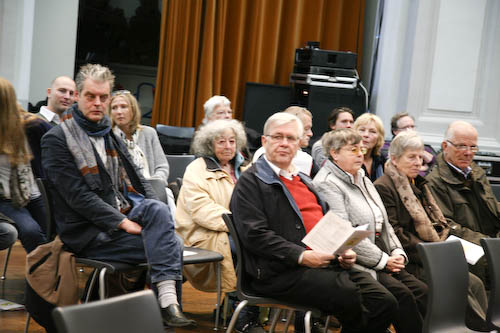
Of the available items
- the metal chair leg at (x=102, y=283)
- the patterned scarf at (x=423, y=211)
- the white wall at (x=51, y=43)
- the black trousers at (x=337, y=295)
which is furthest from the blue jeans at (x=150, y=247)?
the white wall at (x=51, y=43)

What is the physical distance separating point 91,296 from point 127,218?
464mm

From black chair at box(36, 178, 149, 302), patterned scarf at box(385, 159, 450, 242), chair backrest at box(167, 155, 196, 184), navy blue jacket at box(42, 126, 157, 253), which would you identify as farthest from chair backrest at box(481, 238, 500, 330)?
chair backrest at box(167, 155, 196, 184)

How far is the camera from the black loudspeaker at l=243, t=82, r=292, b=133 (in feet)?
21.5

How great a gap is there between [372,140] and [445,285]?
1941 millimetres

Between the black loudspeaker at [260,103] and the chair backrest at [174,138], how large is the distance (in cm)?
98

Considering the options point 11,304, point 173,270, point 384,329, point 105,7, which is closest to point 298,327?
point 384,329

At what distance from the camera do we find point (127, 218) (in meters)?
3.09

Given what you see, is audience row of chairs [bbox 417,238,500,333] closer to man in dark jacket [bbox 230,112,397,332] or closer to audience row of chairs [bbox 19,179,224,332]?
man in dark jacket [bbox 230,112,397,332]

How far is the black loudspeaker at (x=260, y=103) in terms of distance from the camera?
6.54 metres

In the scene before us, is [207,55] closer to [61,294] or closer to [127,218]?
[127,218]

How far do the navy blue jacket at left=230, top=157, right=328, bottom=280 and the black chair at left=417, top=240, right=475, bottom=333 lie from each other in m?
0.55

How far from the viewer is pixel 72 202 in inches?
116

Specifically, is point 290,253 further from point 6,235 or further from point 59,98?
point 59,98

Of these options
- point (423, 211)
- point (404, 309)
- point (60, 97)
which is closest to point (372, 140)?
point (423, 211)
